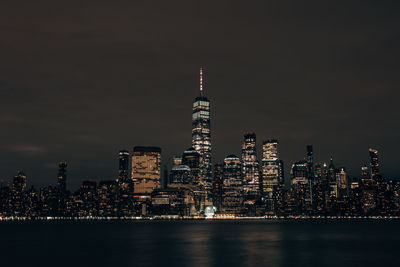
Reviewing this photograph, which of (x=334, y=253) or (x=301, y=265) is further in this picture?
(x=334, y=253)

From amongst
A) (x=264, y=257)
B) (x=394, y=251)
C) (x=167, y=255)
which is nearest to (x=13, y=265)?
(x=167, y=255)

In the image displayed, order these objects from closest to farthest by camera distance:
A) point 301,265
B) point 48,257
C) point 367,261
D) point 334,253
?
1. point 301,265
2. point 367,261
3. point 48,257
4. point 334,253

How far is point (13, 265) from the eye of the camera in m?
74.2

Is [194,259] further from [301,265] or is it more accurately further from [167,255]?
[301,265]

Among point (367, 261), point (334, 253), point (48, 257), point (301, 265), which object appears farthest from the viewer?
point (334, 253)

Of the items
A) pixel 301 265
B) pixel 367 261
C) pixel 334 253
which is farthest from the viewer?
pixel 334 253

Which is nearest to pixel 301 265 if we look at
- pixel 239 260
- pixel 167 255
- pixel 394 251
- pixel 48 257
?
pixel 239 260

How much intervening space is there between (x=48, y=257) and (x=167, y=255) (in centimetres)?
2262

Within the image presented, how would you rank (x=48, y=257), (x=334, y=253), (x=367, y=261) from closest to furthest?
(x=367, y=261) → (x=48, y=257) → (x=334, y=253)

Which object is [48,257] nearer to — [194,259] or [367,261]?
[194,259]

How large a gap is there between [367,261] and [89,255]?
5154cm

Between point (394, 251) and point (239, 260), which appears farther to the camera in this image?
point (394, 251)

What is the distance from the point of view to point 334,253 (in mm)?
93562

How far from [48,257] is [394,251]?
2831 inches
